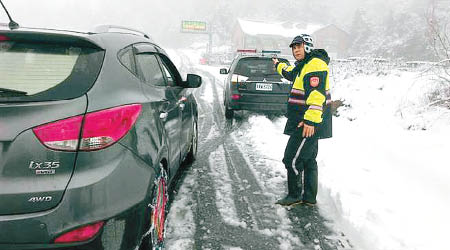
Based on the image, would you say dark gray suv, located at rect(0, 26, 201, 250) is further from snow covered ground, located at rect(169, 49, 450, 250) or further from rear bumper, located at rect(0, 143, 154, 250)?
snow covered ground, located at rect(169, 49, 450, 250)

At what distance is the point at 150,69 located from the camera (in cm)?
313

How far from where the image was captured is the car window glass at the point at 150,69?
9.25 ft

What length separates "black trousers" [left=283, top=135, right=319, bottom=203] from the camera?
383 cm

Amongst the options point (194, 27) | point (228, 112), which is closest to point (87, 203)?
point (228, 112)

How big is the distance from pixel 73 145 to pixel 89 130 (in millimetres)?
115

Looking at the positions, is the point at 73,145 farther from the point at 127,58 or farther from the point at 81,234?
the point at 127,58

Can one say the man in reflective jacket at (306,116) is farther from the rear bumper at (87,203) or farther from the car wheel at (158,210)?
the rear bumper at (87,203)

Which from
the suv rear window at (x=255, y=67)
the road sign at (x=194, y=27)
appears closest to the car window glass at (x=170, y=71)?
the suv rear window at (x=255, y=67)

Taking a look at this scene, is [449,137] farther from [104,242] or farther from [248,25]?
[248,25]

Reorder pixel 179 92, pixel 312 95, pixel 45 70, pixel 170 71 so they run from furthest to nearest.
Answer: pixel 170 71 → pixel 179 92 → pixel 312 95 → pixel 45 70

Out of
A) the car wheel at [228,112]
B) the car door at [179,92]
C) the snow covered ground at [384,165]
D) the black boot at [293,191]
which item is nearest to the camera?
the snow covered ground at [384,165]

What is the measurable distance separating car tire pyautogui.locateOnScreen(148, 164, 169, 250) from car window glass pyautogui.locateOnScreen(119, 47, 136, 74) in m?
0.82

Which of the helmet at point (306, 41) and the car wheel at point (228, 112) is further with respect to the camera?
the car wheel at point (228, 112)

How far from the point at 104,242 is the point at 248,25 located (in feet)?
206
